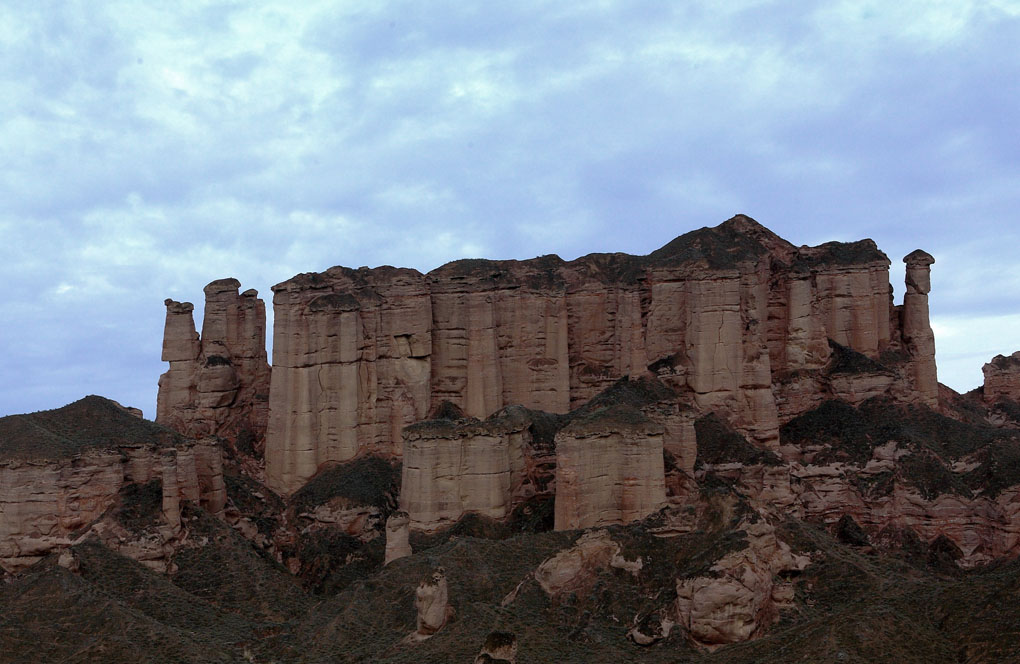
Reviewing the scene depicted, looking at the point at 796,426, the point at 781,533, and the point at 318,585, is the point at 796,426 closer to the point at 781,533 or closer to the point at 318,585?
the point at 781,533

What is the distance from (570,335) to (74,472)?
30727 millimetres

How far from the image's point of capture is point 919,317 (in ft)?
219

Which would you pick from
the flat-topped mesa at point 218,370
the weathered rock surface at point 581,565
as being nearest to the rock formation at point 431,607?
the weathered rock surface at point 581,565

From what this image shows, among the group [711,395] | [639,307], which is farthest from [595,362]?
[711,395]

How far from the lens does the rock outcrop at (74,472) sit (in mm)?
48281

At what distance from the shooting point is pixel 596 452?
48156mm

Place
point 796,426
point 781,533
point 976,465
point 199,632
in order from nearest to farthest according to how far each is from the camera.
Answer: point 781,533 < point 199,632 < point 976,465 < point 796,426

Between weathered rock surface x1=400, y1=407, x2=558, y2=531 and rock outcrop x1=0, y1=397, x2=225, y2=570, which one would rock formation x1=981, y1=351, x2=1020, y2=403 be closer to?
weathered rock surface x1=400, y1=407, x2=558, y2=531

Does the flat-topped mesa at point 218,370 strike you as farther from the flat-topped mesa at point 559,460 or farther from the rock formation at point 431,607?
the rock formation at point 431,607

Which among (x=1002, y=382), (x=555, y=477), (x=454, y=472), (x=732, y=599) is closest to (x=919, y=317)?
(x=1002, y=382)

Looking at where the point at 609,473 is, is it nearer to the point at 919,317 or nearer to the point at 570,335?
the point at 570,335

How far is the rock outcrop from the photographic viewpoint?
1901 inches

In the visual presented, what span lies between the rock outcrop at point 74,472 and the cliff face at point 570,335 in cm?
1053

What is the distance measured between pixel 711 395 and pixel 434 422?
54.7ft
